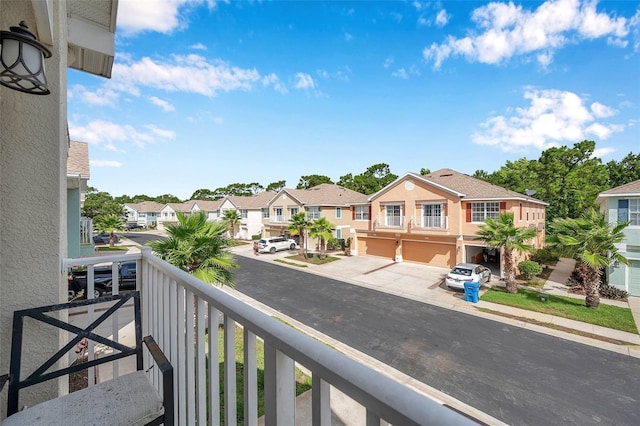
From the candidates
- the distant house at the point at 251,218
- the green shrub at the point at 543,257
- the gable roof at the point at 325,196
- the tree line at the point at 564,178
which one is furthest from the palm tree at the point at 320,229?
the tree line at the point at 564,178

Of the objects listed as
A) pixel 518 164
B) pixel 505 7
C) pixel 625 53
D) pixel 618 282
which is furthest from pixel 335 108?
pixel 518 164

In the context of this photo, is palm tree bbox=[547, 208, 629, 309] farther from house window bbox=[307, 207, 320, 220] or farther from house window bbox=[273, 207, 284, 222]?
house window bbox=[273, 207, 284, 222]

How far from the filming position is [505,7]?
33.4 feet

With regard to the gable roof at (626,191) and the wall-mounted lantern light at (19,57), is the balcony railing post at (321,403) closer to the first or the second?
the wall-mounted lantern light at (19,57)

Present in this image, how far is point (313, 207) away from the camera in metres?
29.4

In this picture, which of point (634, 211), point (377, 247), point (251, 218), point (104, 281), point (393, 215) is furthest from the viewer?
point (251, 218)

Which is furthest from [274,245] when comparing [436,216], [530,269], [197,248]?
[530,269]

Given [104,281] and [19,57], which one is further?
[104,281]

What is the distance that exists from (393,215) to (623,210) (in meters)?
12.3

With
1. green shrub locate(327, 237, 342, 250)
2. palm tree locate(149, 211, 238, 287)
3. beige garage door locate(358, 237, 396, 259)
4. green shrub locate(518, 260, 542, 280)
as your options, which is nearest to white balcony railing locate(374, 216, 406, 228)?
beige garage door locate(358, 237, 396, 259)

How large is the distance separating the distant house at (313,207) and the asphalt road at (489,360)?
16042mm

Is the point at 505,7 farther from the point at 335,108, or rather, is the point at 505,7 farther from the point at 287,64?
the point at 335,108

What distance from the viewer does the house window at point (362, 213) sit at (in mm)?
23828

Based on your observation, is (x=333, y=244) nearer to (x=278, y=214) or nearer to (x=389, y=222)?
(x=389, y=222)
